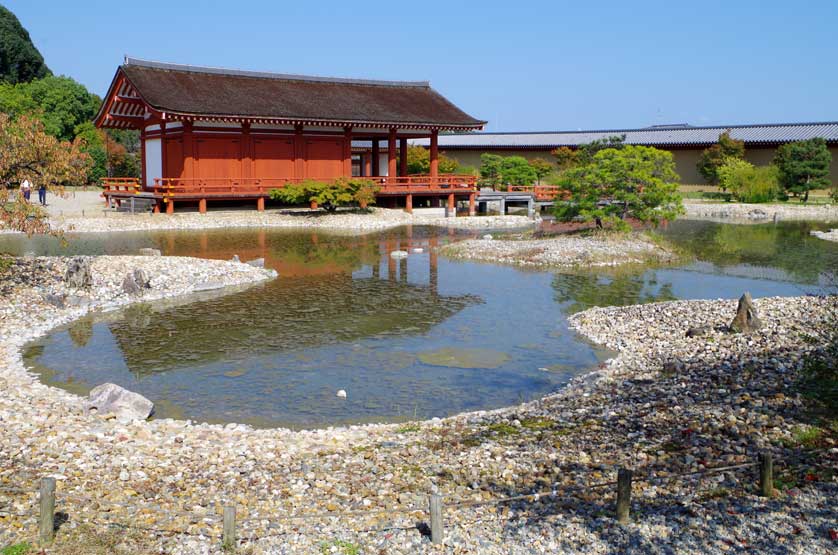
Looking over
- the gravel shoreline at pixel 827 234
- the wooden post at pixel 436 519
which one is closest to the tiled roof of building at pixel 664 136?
the gravel shoreline at pixel 827 234

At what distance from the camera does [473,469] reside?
27.1ft

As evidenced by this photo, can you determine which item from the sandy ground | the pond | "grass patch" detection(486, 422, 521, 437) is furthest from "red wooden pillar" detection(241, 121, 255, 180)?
"grass patch" detection(486, 422, 521, 437)

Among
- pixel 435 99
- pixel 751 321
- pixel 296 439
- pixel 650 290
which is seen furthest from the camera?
pixel 435 99

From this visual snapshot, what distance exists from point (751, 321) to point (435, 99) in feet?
108

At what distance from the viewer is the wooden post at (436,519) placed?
21.2 feet

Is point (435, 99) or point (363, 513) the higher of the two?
point (435, 99)

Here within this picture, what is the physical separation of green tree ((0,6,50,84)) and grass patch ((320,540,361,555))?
66192mm

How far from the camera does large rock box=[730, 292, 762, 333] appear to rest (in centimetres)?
1355

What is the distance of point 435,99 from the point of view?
145 ft

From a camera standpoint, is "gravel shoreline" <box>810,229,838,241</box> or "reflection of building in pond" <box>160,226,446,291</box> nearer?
"reflection of building in pond" <box>160,226,446,291</box>

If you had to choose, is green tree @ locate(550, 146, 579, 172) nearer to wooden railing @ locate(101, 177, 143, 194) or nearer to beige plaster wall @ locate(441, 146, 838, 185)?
beige plaster wall @ locate(441, 146, 838, 185)

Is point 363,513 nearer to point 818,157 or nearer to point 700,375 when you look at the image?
point 700,375

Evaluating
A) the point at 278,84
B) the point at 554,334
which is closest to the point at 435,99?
the point at 278,84

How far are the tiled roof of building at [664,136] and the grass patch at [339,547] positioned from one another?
5221 centimetres
